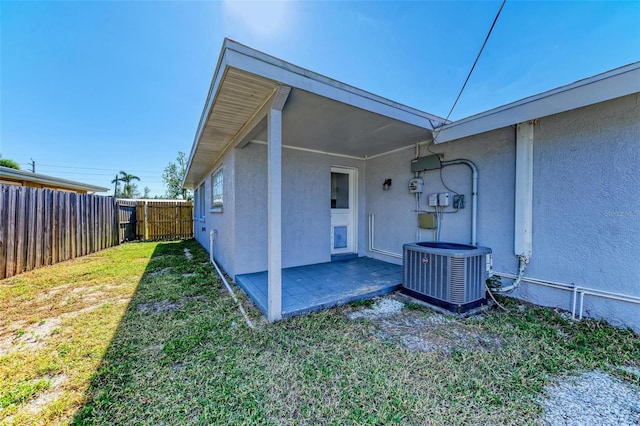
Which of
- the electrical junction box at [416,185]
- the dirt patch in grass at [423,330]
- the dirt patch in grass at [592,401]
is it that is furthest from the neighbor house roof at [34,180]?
the dirt patch in grass at [592,401]

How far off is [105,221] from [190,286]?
7236 millimetres

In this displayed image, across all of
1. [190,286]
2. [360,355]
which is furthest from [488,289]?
[190,286]

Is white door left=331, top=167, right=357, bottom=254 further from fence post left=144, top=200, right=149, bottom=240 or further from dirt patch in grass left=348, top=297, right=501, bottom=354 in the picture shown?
fence post left=144, top=200, right=149, bottom=240

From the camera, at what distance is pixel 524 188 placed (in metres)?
3.31

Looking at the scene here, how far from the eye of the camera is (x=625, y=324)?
2646mm

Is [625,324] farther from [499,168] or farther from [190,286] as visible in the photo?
[190,286]

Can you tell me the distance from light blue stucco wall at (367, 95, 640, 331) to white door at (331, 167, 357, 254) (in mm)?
2504

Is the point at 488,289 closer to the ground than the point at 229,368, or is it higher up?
higher up

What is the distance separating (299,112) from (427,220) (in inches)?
122

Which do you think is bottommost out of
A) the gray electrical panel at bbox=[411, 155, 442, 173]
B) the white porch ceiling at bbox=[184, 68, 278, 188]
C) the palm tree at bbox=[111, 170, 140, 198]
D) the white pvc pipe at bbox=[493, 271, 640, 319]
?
the white pvc pipe at bbox=[493, 271, 640, 319]

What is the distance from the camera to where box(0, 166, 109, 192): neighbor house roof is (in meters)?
8.02

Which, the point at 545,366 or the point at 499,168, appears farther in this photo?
the point at 499,168

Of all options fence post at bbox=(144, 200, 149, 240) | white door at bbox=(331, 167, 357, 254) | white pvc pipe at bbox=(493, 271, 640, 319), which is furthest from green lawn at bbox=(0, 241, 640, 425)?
fence post at bbox=(144, 200, 149, 240)

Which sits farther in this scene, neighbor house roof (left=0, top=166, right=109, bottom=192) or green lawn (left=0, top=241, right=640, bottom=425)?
neighbor house roof (left=0, top=166, right=109, bottom=192)
